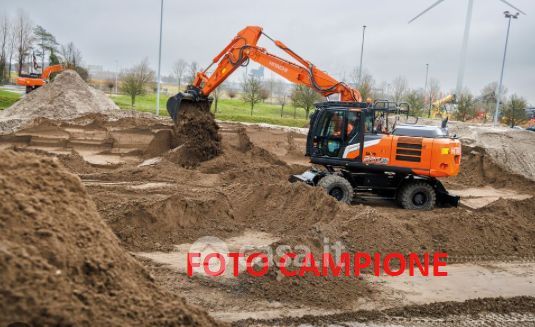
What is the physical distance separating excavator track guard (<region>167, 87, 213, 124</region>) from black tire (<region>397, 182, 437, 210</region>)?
6.63m

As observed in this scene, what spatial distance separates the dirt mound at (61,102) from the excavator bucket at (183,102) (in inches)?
279

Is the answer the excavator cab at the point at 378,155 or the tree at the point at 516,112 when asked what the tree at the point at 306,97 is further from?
the excavator cab at the point at 378,155

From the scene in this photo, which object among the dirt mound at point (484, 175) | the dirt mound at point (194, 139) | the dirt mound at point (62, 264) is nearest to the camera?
the dirt mound at point (62, 264)

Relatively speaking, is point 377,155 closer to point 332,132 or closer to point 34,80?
point 332,132

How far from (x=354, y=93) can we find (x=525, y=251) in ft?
18.1

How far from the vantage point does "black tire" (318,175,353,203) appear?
1055 cm

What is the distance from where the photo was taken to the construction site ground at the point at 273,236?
16.4ft

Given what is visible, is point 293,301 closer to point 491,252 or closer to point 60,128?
point 491,252

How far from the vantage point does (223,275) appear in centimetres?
655

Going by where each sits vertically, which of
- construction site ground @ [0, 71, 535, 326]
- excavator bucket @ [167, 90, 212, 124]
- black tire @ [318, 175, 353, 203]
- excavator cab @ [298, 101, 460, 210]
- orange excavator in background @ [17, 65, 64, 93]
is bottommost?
construction site ground @ [0, 71, 535, 326]

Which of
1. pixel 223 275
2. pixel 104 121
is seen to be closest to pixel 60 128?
pixel 104 121

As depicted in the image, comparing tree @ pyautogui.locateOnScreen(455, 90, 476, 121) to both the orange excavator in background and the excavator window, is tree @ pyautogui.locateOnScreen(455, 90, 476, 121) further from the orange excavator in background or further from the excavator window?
the orange excavator in background

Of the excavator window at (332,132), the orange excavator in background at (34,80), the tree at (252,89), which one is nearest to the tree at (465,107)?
the tree at (252,89)

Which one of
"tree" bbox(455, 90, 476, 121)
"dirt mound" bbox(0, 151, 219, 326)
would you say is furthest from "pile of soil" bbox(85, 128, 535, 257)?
"tree" bbox(455, 90, 476, 121)
